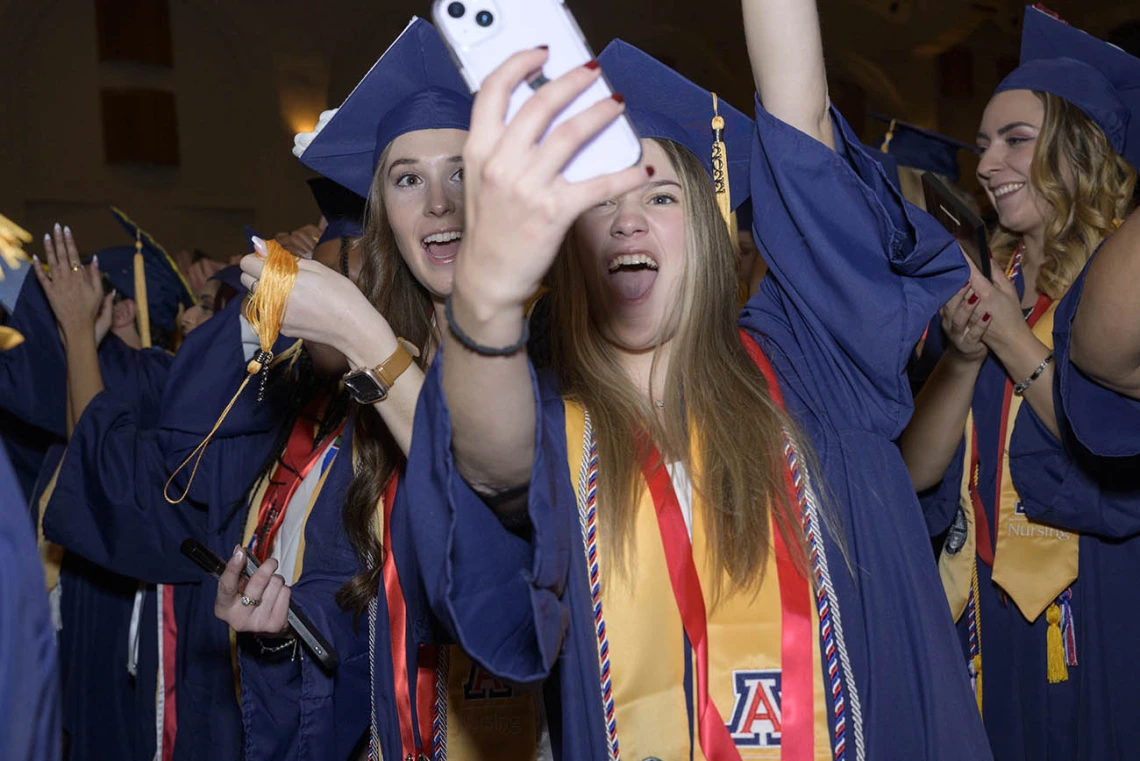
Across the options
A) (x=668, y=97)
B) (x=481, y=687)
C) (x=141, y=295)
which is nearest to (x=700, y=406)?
(x=668, y=97)

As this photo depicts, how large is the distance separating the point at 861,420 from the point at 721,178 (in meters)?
0.49

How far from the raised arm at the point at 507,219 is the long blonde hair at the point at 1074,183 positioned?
2.14 m

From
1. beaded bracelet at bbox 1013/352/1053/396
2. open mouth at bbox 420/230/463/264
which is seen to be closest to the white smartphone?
open mouth at bbox 420/230/463/264

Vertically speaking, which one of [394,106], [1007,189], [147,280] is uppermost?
[147,280]

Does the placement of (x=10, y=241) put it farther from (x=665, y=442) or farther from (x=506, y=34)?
(x=665, y=442)

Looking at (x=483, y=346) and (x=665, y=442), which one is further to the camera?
(x=665, y=442)

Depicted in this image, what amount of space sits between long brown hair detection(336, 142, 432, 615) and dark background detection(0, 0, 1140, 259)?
7.51 m

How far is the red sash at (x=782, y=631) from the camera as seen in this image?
55.7 inches

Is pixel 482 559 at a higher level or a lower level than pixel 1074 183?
lower

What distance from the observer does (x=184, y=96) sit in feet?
32.3

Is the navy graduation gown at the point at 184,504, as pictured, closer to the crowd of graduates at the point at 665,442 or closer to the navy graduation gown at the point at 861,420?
the crowd of graduates at the point at 665,442

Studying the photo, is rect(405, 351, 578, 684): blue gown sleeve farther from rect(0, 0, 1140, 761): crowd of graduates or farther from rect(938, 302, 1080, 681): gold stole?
rect(938, 302, 1080, 681): gold stole

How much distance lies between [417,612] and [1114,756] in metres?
1.77

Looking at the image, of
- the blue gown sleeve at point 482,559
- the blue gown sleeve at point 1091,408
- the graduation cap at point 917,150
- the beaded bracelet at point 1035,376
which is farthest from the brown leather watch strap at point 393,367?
the graduation cap at point 917,150
